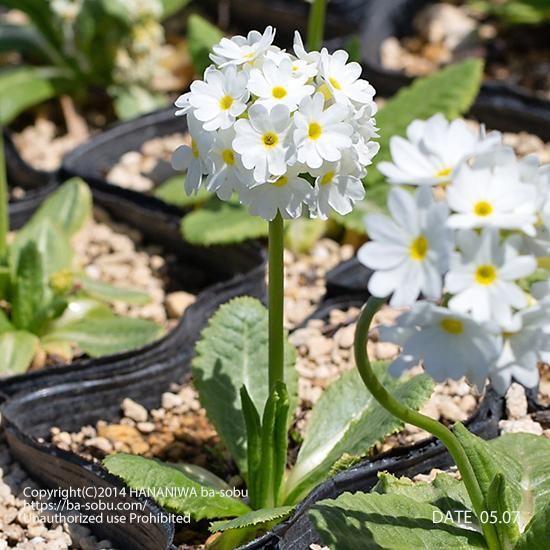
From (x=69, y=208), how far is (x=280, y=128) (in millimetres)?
1604

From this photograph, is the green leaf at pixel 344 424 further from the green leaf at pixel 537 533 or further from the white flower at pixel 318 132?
the white flower at pixel 318 132

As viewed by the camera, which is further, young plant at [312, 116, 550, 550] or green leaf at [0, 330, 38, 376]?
green leaf at [0, 330, 38, 376]

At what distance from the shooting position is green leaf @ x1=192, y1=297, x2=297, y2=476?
2.41 meters

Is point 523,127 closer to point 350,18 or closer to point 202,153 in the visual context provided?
point 350,18

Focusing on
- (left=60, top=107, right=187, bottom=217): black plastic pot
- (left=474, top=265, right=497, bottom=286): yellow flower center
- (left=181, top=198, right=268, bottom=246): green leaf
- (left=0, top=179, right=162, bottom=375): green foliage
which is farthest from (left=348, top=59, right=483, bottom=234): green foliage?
(left=474, top=265, right=497, bottom=286): yellow flower center

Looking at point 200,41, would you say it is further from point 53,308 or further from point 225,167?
point 225,167

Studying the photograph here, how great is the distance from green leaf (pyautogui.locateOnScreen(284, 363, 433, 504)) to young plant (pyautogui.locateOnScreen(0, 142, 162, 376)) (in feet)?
2.01

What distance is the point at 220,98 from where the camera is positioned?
1894 mm

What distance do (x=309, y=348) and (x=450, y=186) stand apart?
52.9 inches

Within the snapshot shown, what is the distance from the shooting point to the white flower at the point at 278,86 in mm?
1835

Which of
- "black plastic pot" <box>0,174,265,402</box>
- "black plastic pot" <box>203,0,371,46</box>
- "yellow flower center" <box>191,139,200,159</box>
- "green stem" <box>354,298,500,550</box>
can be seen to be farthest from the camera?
"black plastic pot" <box>203,0,371,46</box>

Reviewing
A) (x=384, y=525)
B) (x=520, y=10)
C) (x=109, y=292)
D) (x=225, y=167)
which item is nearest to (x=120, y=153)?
(x=109, y=292)

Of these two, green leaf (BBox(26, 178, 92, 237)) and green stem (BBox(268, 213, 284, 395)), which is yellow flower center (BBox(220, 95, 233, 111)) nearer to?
green stem (BBox(268, 213, 284, 395))

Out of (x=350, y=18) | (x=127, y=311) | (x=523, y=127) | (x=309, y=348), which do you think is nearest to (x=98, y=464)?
(x=309, y=348)
